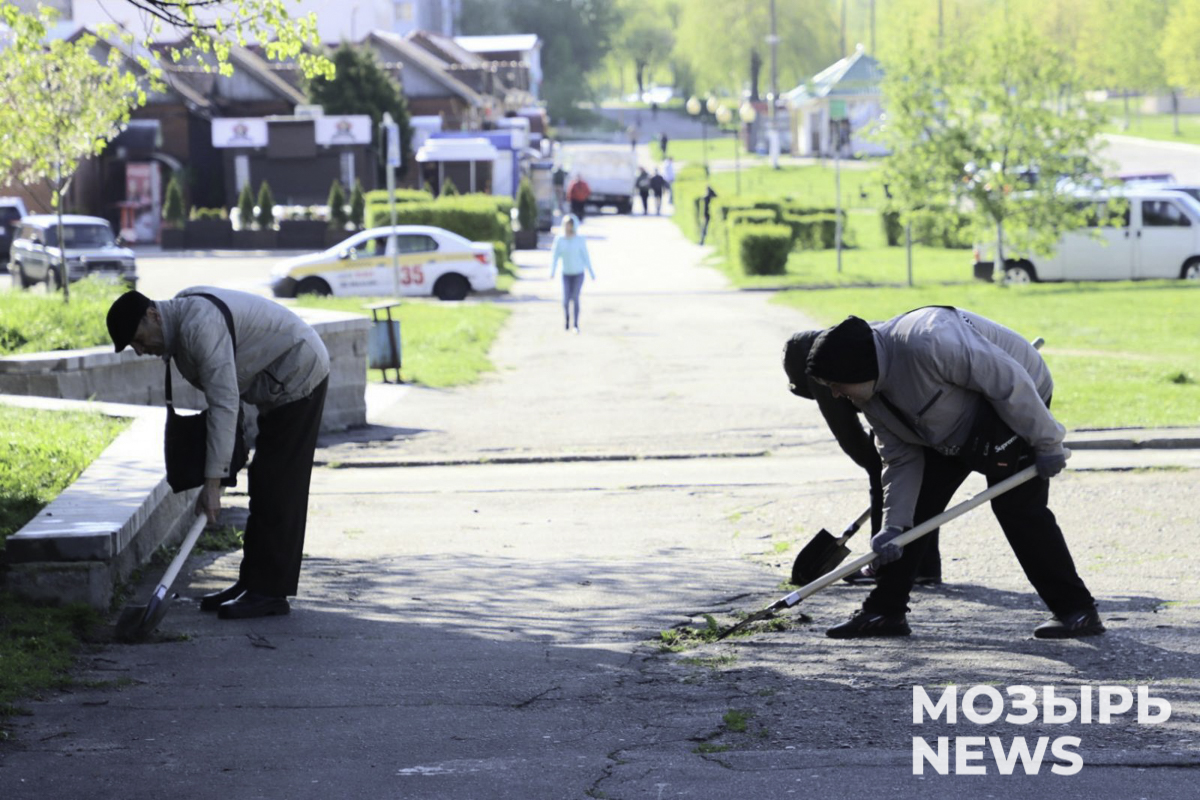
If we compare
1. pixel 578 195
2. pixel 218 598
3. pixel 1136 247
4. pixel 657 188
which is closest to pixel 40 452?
pixel 218 598

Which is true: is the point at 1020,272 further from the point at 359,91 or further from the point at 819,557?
the point at 359,91

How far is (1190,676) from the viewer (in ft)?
16.9

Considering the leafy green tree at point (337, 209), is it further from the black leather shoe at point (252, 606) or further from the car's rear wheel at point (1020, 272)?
the black leather shoe at point (252, 606)

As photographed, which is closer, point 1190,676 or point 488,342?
point 1190,676

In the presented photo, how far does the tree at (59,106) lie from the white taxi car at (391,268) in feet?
17.0

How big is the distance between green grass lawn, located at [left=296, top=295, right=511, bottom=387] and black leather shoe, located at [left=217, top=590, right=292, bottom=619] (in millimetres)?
9409

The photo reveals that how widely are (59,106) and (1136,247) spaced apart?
17.8 meters

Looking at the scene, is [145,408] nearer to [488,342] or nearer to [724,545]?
[724,545]

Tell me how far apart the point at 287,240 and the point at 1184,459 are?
111 ft

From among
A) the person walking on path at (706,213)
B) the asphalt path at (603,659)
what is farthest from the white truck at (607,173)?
the asphalt path at (603,659)

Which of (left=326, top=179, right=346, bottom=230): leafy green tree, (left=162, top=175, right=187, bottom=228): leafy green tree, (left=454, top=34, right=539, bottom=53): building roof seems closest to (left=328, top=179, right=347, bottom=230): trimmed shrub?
(left=326, top=179, right=346, bottom=230): leafy green tree

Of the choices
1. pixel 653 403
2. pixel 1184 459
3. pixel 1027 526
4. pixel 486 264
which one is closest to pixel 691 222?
pixel 486 264

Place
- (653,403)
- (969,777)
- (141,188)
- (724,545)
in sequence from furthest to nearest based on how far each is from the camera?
(141,188) < (653,403) < (724,545) < (969,777)

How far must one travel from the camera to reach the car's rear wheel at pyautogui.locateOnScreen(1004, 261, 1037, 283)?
2756 centimetres
